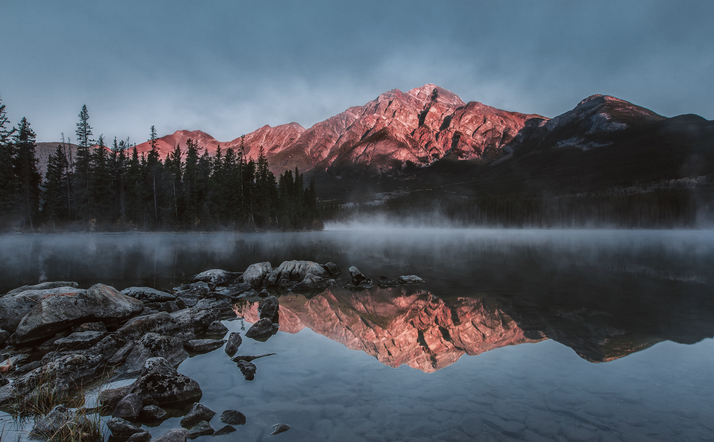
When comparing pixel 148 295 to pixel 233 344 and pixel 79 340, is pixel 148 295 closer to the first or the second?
pixel 79 340

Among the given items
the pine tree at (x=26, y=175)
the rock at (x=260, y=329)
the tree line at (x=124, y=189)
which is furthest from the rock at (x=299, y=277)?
the pine tree at (x=26, y=175)

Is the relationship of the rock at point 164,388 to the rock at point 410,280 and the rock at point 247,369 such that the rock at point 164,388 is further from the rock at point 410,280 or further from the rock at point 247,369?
the rock at point 410,280

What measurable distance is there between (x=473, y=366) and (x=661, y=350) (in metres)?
5.60

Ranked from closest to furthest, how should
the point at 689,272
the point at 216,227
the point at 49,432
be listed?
the point at 49,432 → the point at 689,272 → the point at 216,227

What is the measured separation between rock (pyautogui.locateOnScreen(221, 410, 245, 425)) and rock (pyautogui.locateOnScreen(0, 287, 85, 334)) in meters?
8.83

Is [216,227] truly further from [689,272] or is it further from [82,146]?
[689,272]

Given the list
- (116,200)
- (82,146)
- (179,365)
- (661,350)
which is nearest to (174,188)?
(116,200)

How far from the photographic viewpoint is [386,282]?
19609 mm

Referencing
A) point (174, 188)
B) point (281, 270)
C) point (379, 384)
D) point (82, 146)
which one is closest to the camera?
point (379, 384)

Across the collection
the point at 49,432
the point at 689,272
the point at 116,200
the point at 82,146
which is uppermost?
the point at 82,146

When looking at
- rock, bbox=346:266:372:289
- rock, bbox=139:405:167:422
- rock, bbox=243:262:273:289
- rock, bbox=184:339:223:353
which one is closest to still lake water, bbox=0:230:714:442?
rock, bbox=139:405:167:422

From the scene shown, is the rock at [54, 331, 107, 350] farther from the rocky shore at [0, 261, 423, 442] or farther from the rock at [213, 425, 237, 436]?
the rock at [213, 425, 237, 436]

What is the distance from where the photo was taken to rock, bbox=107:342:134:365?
8.43 m

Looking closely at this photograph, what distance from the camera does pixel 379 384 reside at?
7387 millimetres
